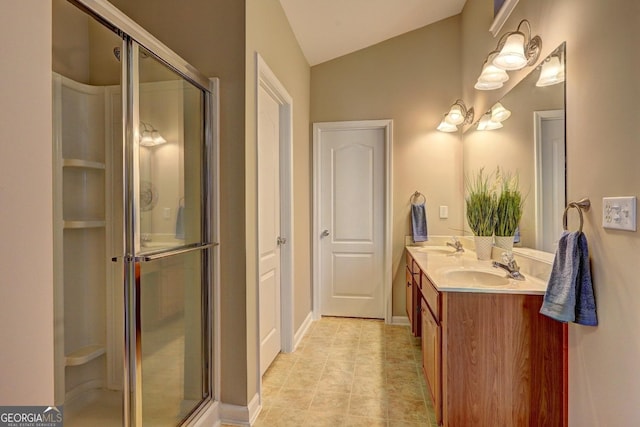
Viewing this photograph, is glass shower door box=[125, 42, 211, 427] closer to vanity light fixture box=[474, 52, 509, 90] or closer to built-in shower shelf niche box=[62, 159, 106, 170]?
built-in shower shelf niche box=[62, 159, 106, 170]

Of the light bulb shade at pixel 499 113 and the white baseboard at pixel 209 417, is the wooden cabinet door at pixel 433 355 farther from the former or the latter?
the light bulb shade at pixel 499 113

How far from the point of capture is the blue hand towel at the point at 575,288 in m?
1.34

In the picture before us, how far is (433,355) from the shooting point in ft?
6.13

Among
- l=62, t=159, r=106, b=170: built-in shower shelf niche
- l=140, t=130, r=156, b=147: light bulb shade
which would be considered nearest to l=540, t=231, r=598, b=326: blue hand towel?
l=140, t=130, r=156, b=147: light bulb shade

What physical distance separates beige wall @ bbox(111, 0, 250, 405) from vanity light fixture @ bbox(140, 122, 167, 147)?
383 mm

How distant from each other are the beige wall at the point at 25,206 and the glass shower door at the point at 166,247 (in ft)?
1.48

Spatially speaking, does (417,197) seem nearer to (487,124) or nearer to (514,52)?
(487,124)

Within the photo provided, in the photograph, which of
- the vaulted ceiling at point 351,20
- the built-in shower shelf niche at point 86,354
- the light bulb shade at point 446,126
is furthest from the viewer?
the light bulb shade at point 446,126

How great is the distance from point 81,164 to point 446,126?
2.97m

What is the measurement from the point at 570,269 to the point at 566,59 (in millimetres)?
925

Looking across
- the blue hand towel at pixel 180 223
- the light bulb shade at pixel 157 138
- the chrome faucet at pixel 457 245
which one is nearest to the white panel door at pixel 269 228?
the blue hand towel at pixel 180 223

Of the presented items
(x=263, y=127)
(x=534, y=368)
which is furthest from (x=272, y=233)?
(x=534, y=368)

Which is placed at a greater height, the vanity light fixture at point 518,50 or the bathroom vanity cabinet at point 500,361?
the vanity light fixture at point 518,50

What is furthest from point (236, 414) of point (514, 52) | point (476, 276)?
point (514, 52)
